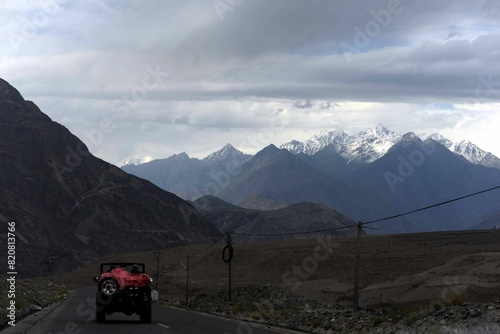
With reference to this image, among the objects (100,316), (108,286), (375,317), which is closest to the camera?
(375,317)

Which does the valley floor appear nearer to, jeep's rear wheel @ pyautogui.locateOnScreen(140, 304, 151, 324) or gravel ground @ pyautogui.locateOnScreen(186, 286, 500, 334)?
gravel ground @ pyautogui.locateOnScreen(186, 286, 500, 334)

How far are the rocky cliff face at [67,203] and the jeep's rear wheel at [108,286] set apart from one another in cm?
10249

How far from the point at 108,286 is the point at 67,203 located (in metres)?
140

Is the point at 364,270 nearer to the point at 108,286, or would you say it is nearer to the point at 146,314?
the point at 146,314

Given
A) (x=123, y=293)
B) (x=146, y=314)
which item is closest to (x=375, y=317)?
(x=146, y=314)

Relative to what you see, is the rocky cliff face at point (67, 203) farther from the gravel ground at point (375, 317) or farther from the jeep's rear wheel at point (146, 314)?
the jeep's rear wheel at point (146, 314)

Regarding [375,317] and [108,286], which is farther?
[108,286]

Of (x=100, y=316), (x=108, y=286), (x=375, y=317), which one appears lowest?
(x=100, y=316)

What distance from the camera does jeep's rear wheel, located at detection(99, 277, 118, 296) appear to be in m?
28.3

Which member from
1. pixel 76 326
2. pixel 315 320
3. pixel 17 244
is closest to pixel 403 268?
pixel 315 320

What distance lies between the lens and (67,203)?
16338 cm

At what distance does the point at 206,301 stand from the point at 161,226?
124324 mm

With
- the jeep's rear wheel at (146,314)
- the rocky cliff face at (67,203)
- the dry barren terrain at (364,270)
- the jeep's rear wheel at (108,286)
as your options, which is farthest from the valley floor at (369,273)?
the rocky cliff face at (67,203)

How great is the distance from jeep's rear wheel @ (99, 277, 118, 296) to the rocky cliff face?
10249 centimetres
